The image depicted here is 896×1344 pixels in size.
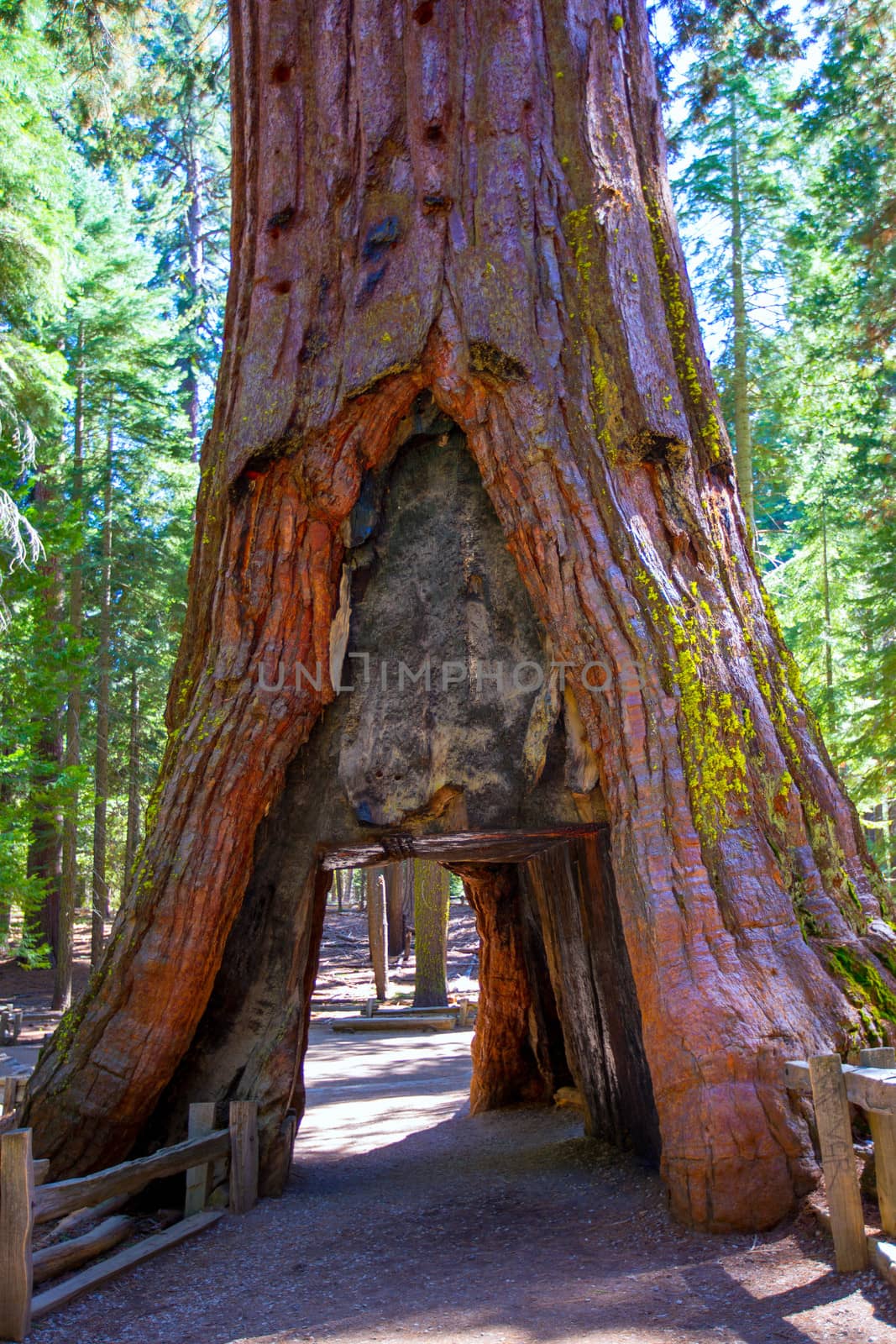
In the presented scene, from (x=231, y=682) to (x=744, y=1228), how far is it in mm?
4297

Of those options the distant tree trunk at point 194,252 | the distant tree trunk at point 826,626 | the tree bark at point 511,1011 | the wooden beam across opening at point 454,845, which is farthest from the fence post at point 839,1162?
the distant tree trunk at point 194,252

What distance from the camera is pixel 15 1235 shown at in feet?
14.4

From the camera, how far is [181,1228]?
5.88 m

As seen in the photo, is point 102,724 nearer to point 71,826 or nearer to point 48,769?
point 71,826

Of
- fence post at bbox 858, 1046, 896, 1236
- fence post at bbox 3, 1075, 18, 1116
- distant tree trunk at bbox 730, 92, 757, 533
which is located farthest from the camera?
distant tree trunk at bbox 730, 92, 757, 533

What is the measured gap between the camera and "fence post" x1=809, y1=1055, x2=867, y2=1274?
432 centimetres

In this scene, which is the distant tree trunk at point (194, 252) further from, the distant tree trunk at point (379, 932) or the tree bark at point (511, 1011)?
the tree bark at point (511, 1011)

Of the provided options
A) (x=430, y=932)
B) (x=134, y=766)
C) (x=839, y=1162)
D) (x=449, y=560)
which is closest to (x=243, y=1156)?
(x=839, y=1162)

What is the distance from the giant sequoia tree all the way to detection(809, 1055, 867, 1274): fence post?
3.62 ft

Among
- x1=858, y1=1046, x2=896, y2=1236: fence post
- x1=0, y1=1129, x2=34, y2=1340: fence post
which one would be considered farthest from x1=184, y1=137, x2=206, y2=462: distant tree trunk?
x1=858, y1=1046, x2=896, y2=1236: fence post

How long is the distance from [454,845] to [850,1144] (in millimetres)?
3667

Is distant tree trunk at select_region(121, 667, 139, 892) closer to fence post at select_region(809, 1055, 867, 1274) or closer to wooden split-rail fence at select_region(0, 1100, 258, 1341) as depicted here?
wooden split-rail fence at select_region(0, 1100, 258, 1341)

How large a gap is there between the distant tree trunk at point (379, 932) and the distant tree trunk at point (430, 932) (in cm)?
174

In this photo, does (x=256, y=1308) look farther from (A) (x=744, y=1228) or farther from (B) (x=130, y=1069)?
(A) (x=744, y=1228)
